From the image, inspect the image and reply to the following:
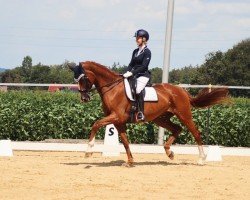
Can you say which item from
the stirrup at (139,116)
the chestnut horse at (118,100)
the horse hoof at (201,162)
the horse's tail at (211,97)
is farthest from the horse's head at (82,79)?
the horse's tail at (211,97)

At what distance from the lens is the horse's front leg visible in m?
12.4

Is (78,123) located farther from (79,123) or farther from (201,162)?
(201,162)

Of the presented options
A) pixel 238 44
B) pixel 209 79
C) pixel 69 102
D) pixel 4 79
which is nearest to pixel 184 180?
pixel 69 102

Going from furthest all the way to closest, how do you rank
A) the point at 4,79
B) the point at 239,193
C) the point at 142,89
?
the point at 4,79 → the point at 142,89 → the point at 239,193

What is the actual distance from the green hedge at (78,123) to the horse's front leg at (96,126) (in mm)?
7201

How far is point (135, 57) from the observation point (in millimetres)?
13133

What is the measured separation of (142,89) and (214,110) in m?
7.63

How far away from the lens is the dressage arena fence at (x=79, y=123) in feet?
65.8

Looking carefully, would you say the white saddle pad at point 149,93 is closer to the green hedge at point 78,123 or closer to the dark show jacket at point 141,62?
the dark show jacket at point 141,62

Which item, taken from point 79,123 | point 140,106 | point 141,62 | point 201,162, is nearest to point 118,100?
point 140,106

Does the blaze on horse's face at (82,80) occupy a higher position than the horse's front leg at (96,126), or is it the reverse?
the blaze on horse's face at (82,80)

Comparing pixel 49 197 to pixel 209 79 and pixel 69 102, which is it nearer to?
pixel 69 102

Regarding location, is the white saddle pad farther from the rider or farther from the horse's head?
the horse's head

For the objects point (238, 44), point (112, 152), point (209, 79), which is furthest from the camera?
point (238, 44)
